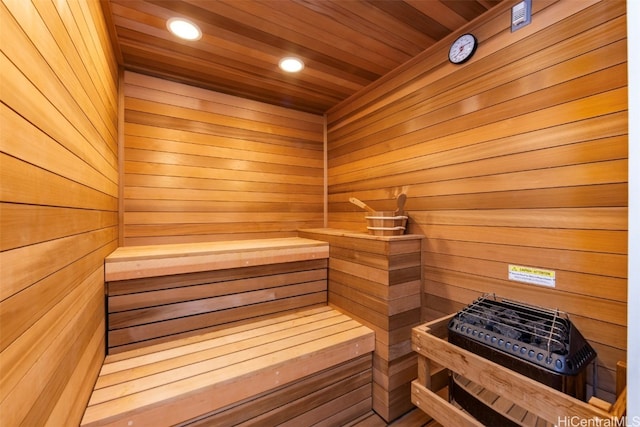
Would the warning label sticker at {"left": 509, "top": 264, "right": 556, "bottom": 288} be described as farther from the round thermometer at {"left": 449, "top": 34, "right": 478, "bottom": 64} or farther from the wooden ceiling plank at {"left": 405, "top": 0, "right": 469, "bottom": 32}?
the wooden ceiling plank at {"left": 405, "top": 0, "right": 469, "bottom": 32}

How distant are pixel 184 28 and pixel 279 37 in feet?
1.90

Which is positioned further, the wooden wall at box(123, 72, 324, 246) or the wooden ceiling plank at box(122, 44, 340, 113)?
the wooden wall at box(123, 72, 324, 246)

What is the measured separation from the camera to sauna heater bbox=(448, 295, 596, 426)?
953 millimetres

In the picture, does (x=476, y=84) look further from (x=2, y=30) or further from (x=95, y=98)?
(x=95, y=98)

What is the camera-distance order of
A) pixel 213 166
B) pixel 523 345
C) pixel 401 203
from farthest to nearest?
pixel 213 166 < pixel 401 203 < pixel 523 345

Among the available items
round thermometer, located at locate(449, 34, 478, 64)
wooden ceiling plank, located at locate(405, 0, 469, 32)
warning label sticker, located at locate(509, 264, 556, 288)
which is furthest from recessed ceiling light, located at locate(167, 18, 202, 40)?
warning label sticker, located at locate(509, 264, 556, 288)

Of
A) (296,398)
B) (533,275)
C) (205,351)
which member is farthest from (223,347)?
(533,275)

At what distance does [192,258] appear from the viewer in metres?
1.76

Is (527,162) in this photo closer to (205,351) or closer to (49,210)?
(49,210)

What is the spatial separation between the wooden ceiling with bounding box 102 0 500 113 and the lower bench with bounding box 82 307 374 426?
1.94m

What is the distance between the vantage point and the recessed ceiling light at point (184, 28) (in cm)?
161

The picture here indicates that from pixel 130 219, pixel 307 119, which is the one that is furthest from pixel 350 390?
pixel 307 119

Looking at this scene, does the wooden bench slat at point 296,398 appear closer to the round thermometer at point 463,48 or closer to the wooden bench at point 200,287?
the wooden bench at point 200,287

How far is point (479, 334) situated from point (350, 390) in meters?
1.00
